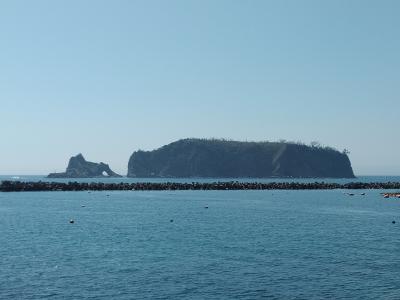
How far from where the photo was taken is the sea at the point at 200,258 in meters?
31.7

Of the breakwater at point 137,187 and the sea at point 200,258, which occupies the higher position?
the breakwater at point 137,187

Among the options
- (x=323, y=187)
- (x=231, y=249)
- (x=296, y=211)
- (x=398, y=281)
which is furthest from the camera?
(x=323, y=187)

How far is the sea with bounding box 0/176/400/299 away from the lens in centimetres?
3167

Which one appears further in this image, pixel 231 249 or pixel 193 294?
pixel 231 249

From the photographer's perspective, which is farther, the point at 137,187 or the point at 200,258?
the point at 137,187

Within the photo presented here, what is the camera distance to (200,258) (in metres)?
41.7

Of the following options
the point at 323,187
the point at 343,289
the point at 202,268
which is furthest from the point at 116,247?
the point at 323,187

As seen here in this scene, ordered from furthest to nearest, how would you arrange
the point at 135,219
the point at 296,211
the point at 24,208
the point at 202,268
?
1. the point at 24,208
2. the point at 296,211
3. the point at 135,219
4. the point at 202,268

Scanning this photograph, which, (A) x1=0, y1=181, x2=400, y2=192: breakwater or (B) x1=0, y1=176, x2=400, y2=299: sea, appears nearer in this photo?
(B) x1=0, y1=176, x2=400, y2=299: sea

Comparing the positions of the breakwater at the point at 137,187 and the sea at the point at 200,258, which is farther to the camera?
the breakwater at the point at 137,187

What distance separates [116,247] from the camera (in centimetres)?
4834

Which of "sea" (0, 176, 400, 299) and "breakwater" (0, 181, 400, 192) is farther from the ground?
"breakwater" (0, 181, 400, 192)

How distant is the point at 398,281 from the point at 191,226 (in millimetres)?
34395

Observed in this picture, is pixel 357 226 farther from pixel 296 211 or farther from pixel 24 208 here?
pixel 24 208
